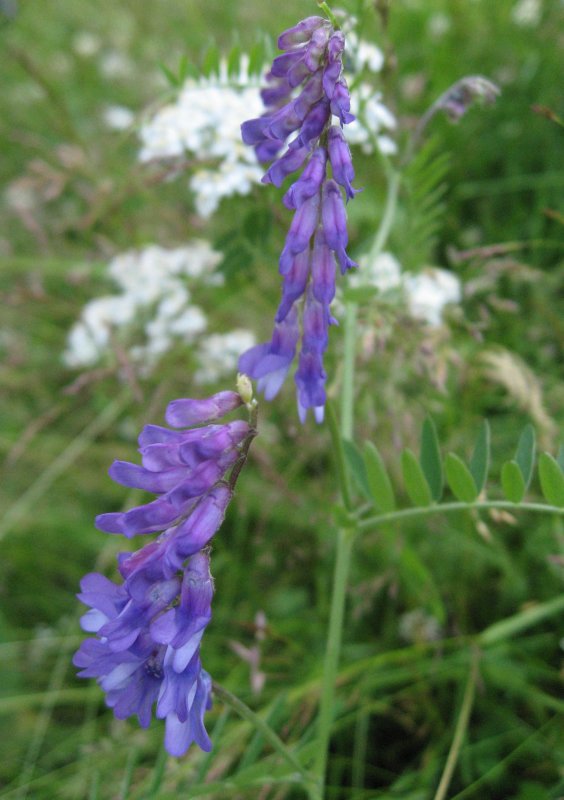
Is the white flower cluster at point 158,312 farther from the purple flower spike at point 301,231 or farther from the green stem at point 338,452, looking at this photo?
the purple flower spike at point 301,231

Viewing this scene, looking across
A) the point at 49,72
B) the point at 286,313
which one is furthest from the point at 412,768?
the point at 49,72

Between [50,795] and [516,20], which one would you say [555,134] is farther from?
[50,795]

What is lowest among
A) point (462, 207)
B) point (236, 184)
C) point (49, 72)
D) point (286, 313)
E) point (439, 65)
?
point (286, 313)

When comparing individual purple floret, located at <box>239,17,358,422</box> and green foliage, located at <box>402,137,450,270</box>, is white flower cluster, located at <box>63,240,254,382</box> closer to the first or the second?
green foliage, located at <box>402,137,450,270</box>

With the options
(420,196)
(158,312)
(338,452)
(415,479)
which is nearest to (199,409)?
(338,452)

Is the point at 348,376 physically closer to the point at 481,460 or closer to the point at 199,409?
the point at 481,460

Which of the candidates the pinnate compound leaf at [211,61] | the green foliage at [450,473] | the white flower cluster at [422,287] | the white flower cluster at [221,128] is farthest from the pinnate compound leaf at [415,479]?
the pinnate compound leaf at [211,61]
